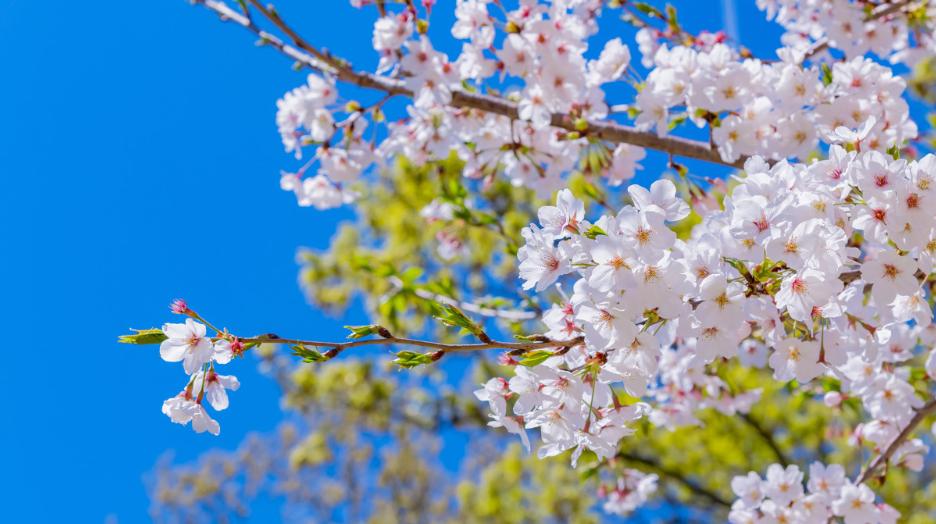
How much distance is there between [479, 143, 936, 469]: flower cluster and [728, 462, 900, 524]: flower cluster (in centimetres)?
88

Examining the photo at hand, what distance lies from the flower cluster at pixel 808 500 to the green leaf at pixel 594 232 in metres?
1.43

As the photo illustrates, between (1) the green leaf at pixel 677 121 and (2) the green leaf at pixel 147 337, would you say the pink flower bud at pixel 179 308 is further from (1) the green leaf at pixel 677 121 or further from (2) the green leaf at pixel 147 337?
(1) the green leaf at pixel 677 121

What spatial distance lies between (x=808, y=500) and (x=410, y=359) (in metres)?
1.59

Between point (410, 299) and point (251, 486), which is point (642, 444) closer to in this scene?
point (410, 299)

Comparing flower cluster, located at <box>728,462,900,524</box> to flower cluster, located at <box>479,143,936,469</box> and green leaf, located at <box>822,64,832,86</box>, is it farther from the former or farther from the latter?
green leaf, located at <box>822,64,832,86</box>

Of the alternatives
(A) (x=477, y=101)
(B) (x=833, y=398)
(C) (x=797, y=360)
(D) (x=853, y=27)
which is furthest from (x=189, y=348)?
(D) (x=853, y=27)

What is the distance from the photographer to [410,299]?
376 centimetres

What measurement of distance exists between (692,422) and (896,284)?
1.76 m

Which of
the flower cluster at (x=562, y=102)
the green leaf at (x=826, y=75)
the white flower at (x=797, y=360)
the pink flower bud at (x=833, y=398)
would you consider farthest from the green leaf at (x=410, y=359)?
the pink flower bud at (x=833, y=398)

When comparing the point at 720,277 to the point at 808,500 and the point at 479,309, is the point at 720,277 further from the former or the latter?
the point at 479,309

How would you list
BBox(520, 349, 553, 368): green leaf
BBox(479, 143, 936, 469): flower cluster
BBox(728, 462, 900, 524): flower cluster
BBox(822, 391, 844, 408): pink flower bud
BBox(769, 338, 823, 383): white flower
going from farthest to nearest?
1. BBox(822, 391, 844, 408): pink flower bud
2. BBox(728, 462, 900, 524): flower cluster
3. BBox(769, 338, 823, 383): white flower
4. BBox(520, 349, 553, 368): green leaf
5. BBox(479, 143, 936, 469): flower cluster

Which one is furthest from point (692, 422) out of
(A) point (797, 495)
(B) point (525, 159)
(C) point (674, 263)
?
(C) point (674, 263)

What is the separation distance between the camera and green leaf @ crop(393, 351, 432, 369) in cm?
141

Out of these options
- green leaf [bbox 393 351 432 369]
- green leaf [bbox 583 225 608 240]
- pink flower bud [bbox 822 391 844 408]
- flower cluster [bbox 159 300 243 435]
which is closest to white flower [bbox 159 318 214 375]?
flower cluster [bbox 159 300 243 435]
